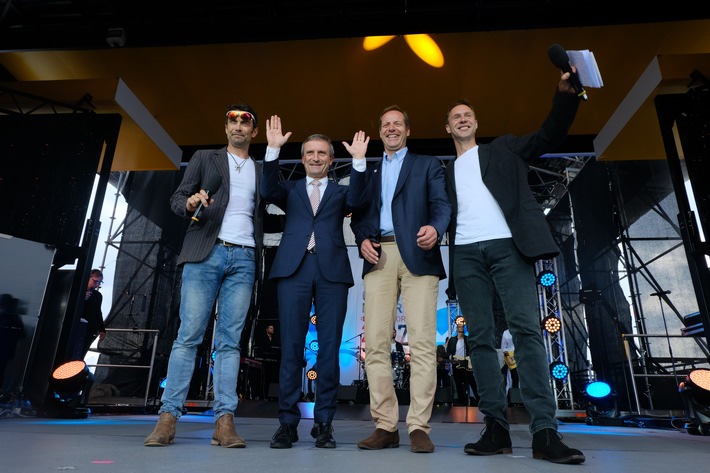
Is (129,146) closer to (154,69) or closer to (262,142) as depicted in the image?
(154,69)

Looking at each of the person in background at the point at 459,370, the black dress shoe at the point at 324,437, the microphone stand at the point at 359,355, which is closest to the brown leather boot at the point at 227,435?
the black dress shoe at the point at 324,437

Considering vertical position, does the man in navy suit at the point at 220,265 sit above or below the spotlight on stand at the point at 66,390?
above

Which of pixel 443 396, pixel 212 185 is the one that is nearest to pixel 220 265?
pixel 212 185

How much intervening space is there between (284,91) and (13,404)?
3779 millimetres

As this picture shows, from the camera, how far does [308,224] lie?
8.03ft

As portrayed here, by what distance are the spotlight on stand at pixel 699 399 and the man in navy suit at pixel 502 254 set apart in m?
2.72

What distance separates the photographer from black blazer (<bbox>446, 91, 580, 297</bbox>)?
2068mm

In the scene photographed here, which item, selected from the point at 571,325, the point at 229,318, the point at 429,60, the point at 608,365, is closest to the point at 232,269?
the point at 229,318

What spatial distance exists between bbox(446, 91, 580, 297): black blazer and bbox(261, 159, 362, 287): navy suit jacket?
1.80 ft

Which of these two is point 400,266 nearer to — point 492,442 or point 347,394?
point 492,442

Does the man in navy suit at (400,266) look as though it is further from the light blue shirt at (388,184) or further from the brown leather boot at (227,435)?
the brown leather boot at (227,435)

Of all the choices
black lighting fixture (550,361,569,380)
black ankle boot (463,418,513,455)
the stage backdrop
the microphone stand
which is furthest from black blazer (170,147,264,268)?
the stage backdrop

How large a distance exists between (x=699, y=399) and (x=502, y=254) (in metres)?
2.96

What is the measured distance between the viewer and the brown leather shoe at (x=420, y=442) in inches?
→ 76.2
